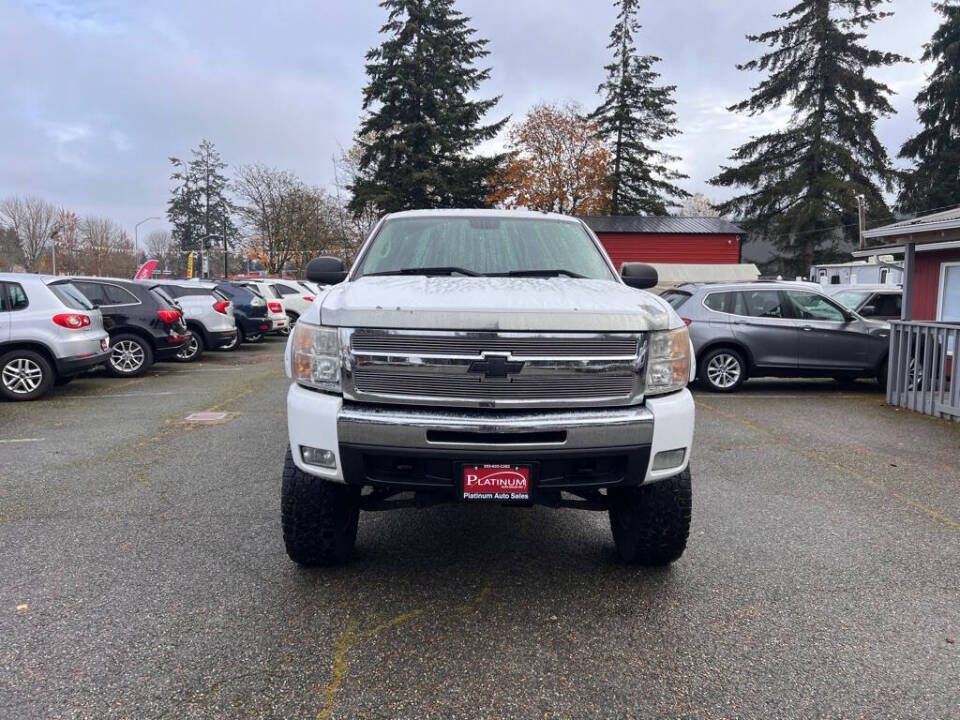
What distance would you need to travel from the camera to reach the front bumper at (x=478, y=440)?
9.59 feet

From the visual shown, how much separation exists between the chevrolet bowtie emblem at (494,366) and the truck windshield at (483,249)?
122 centimetres

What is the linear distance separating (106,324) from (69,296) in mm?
1837

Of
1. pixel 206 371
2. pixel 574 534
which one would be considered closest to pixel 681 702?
pixel 574 534

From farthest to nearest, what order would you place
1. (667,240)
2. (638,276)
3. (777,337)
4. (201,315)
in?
1. (667,240)
2. (201,315)
3. (777,337)
4. (638,276)

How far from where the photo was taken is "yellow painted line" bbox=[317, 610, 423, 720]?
98.6 inches

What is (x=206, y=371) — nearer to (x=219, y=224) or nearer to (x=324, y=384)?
(x=324, y=384)

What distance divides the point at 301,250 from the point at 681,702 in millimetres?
43338

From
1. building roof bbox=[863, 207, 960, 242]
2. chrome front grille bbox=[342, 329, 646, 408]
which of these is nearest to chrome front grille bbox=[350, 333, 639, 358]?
chrome front grille bbox=[342, 329, 646, 408]

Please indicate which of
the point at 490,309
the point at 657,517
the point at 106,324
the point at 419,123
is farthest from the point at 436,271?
the point at 419,123

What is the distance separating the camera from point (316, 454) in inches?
120

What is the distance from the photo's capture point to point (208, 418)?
25.5 ft

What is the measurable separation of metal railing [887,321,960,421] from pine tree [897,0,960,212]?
33.2 metres

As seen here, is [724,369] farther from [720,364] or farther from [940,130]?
[940,130]

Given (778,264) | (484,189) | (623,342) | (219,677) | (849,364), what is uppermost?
(484,189)
